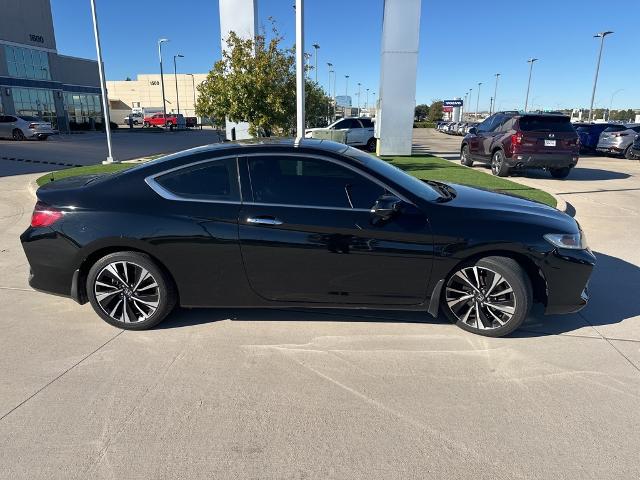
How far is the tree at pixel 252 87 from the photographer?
11406 millimetres

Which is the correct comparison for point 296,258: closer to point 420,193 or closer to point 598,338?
point 420,193

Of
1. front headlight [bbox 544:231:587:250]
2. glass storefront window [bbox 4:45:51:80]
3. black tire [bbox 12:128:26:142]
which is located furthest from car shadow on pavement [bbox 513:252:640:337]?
glass storefront window [bbox 4:45:51:80]

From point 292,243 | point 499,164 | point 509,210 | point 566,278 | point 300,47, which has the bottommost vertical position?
point 566,278

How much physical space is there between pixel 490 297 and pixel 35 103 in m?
43.2

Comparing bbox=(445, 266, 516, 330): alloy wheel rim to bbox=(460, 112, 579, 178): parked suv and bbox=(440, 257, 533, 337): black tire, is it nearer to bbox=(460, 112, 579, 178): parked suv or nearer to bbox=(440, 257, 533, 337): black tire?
bbox=(440, 257, 533, 337): black tire

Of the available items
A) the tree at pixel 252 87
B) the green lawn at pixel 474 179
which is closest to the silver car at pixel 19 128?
the tree at pixel 252 87

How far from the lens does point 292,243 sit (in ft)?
11.5

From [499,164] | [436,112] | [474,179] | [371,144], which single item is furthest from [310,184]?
[436,112]

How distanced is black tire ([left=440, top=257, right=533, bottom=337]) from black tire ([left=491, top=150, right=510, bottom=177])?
32.5ft

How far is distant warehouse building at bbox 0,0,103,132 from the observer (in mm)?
33531

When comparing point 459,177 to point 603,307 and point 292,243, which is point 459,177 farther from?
point 292,243

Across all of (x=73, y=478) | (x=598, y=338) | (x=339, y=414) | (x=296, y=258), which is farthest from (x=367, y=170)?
(x=73, y=478)

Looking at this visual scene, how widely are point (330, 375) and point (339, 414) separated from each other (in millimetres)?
428

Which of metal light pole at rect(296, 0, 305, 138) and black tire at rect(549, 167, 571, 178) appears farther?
black tire at rect(549, 167, 571, 178)
